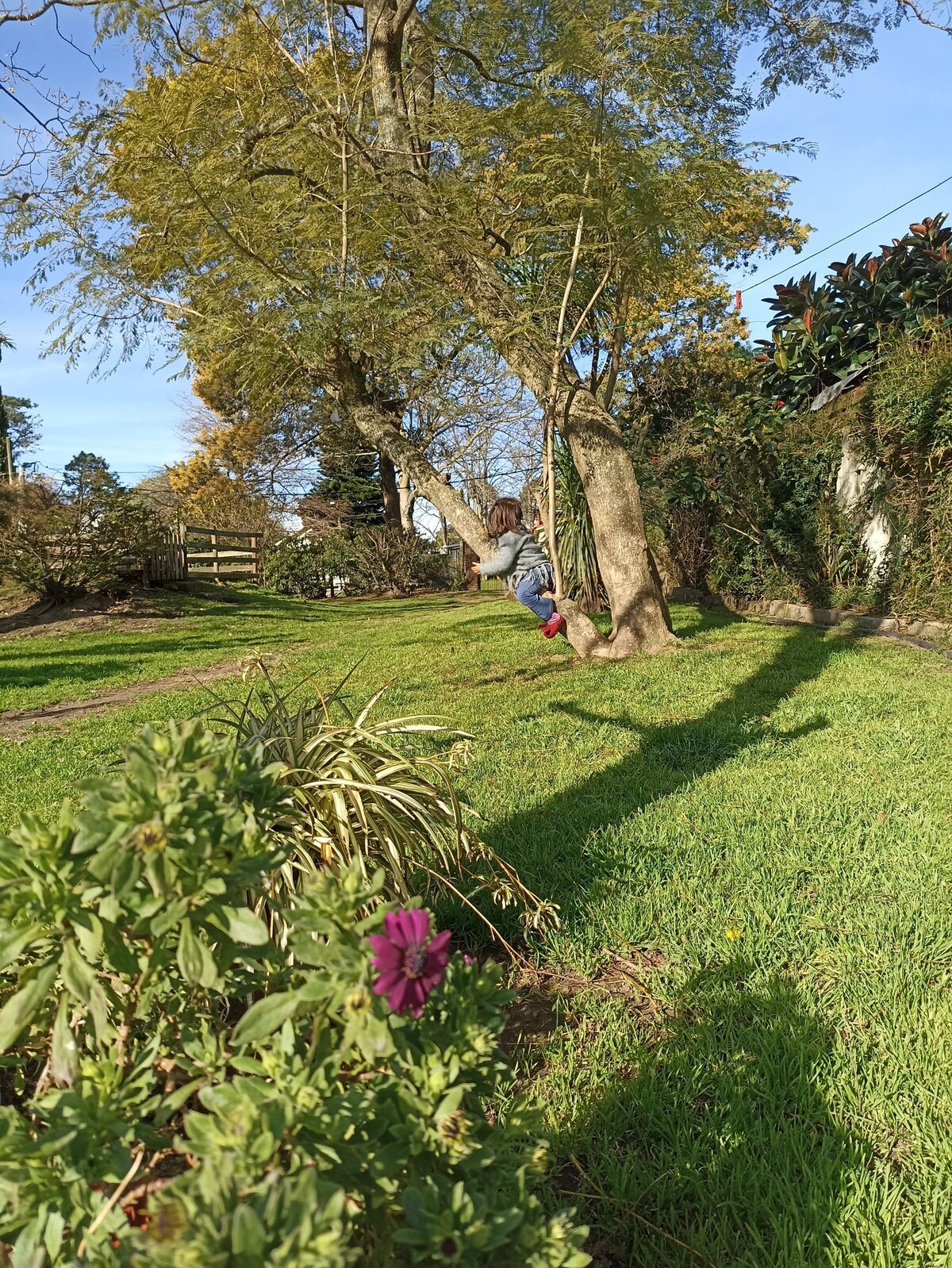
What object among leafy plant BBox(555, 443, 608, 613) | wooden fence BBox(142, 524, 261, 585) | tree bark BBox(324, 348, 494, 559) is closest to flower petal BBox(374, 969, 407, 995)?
tree bark BBox(324, 348, 494, 559)

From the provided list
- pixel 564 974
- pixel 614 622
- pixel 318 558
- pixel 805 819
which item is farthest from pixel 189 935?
pixel 318 558

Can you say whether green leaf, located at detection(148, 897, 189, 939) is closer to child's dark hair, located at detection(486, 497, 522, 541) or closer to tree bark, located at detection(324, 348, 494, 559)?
child's dark hair, located at detection(486, 497, 522, 541)

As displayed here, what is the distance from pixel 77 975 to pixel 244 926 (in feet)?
0.67

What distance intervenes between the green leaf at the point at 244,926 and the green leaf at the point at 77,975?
0.17 m

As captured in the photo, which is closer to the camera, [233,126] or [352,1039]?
[352,1039]

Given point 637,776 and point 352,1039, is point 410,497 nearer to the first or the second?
point 637,776

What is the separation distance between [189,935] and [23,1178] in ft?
0.91

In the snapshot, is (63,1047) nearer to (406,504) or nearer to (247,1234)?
(247,1234)

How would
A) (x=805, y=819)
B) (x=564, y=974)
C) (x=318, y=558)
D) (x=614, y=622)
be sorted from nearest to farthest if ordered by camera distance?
(x=564, y=974)
(x=805, y=819)
(x=614, y=622)
(x=318, y=558)

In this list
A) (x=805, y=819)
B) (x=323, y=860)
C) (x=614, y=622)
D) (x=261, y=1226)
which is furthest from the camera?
(x=614, y=622)

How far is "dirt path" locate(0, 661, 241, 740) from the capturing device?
648cm

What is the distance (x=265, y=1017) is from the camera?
2.86 ft

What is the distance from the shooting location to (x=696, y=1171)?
4.90ft

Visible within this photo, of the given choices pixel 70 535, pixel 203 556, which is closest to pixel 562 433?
pixel 70 535
